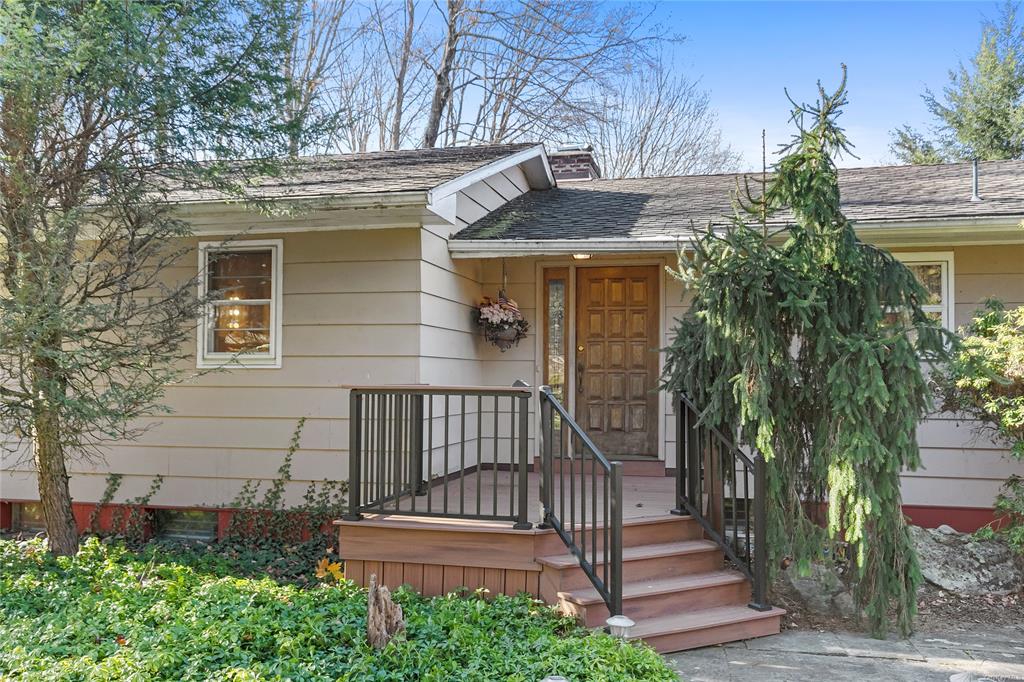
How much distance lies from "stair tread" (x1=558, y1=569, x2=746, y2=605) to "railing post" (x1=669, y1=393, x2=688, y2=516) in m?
0.52

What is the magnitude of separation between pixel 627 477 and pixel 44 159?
530cm

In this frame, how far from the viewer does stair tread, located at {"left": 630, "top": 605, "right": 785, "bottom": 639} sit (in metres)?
4.26

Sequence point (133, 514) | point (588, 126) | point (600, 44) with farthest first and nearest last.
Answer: point (588, 126) < point (600, 44) < point (133, 514)

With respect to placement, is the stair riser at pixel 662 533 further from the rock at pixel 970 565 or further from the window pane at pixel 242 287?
the window pane at pixel 242 287

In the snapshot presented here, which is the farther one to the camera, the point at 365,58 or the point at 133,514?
the point at 365,58

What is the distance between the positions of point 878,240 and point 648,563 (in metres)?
3.41

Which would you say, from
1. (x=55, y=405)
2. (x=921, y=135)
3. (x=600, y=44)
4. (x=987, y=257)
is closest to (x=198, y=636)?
(x=55, y=405)

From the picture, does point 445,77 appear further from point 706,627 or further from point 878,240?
point 706,627

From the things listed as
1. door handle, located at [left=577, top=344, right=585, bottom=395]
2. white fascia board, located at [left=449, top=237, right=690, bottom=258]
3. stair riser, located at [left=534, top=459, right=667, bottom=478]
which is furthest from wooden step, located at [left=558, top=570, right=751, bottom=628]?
door handle, located at [left=577, top=344, right=585, bottom=395]

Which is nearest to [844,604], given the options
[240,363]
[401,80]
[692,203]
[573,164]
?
[692,203]

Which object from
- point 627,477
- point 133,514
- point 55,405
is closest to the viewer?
point 55,405

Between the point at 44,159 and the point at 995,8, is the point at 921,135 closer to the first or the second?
the point at 995,8

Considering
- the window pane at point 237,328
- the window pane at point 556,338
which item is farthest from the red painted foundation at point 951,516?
the window pane at point 237,328

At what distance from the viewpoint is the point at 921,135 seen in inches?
696
